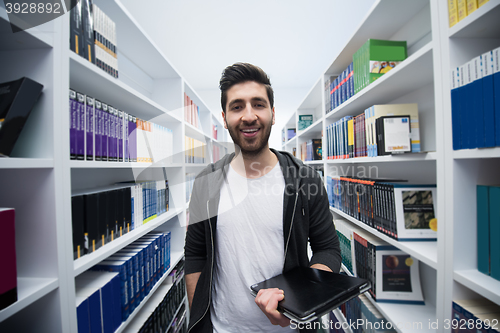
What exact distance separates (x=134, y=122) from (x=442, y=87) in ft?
5.01

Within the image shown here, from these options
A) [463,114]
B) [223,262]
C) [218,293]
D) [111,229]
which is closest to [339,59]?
[463,114]

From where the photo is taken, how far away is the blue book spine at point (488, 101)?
2.09 ft

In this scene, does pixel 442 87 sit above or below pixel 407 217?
above

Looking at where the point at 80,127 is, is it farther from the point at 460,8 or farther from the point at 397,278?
the point at 397,278

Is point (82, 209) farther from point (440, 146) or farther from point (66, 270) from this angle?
point (440, 146)

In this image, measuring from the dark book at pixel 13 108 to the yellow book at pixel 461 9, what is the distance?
1447 mm

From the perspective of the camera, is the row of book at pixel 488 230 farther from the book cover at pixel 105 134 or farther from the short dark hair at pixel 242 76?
the book cover at pixel 105 134

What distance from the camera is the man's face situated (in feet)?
3.61

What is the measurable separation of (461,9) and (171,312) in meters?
2.33

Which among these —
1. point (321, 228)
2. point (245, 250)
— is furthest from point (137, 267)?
point (321, 228)

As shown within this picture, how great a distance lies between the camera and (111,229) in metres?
1.06

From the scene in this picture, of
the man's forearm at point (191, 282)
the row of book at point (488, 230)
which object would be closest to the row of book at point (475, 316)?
the row of book at point (488, 230)

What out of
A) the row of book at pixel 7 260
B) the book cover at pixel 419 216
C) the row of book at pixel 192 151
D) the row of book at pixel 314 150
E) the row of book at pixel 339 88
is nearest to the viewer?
the row of book at pixel 7 260

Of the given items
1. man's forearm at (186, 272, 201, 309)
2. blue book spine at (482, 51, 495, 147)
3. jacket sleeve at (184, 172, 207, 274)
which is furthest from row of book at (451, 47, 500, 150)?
man's forearm at (186, 272, 201, 309)
